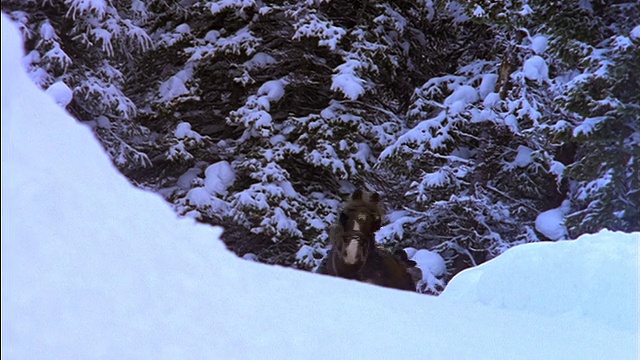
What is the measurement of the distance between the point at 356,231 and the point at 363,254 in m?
0.21

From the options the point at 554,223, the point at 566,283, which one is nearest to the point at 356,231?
the point at 566,283

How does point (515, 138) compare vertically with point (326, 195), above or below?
above

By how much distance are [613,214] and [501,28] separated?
11.5 ft

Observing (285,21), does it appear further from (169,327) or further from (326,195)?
(169,327)

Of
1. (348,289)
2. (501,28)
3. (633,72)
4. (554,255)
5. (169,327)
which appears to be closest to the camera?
(169,327)

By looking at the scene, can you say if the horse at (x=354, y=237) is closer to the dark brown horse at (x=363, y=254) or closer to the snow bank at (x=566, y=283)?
the dark brown horse at (x=363, y=254)

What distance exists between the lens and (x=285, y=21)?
13875mm

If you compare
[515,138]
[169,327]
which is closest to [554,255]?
[169,327]

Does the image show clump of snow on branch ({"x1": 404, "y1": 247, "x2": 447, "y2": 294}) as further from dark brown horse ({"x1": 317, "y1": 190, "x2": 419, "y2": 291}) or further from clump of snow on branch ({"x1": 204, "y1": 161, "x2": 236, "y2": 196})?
dark brown horse ({"x1": 317, "y1": 190, "x2": 419, "y2": 291})

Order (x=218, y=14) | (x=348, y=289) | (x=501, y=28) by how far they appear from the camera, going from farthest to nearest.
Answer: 1. (x=218, y=14)
2. (x=501, y=28)
3. (x=348, y=289)

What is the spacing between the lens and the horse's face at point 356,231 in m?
5.16

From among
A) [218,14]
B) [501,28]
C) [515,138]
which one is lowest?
[218,14]

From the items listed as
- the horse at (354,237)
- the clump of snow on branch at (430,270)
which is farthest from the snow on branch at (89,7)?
the horse at (354,237)

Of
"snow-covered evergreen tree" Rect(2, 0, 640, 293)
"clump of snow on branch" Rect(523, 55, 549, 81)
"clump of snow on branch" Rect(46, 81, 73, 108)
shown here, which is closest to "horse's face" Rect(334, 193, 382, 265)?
"snow-covered evergreen tree" Rect(2, 0, 640, 293)
